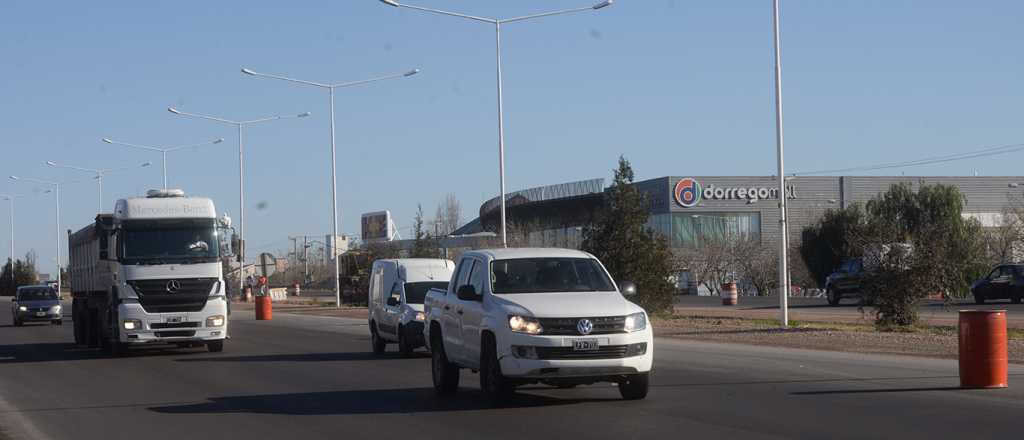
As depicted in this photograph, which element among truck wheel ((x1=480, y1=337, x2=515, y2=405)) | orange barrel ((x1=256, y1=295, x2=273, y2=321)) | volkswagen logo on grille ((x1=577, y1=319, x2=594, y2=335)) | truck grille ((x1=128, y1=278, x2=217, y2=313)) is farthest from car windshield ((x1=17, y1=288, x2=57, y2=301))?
volkswagen logo on grille ((x1=577, y1=319, x2=594, y2=335))

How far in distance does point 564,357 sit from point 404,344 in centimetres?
1094

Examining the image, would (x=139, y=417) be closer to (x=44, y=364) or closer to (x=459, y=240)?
(x=44, y=364)

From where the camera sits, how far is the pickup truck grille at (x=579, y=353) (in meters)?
14.2

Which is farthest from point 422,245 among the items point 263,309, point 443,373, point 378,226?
point 378,226

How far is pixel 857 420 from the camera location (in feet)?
42.7

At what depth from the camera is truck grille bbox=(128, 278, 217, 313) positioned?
84.7 ft

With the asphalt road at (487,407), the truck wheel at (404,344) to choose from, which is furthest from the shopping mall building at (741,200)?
the asphalt road at (487,407)

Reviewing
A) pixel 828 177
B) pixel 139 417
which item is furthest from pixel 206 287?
pixel 828 177

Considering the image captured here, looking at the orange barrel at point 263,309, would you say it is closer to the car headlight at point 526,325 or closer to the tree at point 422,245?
the tree at point 422,245

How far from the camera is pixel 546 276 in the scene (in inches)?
615

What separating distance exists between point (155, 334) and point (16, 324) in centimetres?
2664

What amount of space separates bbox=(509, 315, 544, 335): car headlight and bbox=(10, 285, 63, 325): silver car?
Result: 129ft

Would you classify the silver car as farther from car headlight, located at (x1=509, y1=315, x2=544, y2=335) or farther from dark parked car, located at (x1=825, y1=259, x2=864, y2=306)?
car headlight, located at (x1=509, y1=315, x2=544, y2=335)

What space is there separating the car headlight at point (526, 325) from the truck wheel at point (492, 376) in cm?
43
